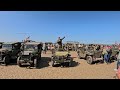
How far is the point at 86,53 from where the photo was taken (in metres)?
16.9

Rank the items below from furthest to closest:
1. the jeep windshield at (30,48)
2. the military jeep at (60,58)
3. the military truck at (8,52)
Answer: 1. the military truck at (8,52)
2. the jeep windshield at (30,48)
3. the military jeep at (60,58)

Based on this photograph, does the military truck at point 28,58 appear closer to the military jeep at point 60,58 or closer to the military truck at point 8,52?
the military jeep at point 60,58

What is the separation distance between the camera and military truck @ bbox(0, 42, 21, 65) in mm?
14917

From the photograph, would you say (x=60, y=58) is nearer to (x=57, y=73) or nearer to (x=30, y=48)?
(x=30, y=48)

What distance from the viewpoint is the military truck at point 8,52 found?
14917mm

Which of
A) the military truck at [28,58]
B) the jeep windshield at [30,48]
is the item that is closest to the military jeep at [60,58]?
the military truck at [28,58]

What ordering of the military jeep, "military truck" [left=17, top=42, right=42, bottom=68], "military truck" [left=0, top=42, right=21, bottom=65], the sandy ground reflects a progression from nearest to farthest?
1. the sandy ground
2. "military truck" [left=17, top=42, right=42, bottom=68]
3. the military jeep
4. "military truck" [left=0, top=42, right=21, bottom=65]

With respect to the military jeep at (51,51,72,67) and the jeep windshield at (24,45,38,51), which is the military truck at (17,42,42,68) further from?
the military jeep at (51,51,72,67)

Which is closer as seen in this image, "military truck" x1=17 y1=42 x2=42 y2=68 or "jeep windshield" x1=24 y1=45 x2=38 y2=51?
"military truck" x1=17 y1=42 x2=42 y2=68

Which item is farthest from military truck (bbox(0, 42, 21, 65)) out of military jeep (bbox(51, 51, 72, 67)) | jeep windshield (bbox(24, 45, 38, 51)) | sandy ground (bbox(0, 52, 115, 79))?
military jeep (bbox(51, 51, 72, 67))

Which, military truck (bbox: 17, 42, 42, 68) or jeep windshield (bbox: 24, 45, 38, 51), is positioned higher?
jeep windshield (bbox: 24, 45, 38, 51)
